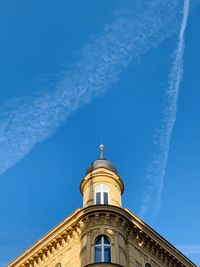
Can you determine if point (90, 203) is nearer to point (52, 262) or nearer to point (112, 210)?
point (112, 210)

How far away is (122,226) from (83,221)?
2556 millimetres

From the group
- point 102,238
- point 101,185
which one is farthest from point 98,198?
point 102,238

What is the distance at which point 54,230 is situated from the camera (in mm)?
33781

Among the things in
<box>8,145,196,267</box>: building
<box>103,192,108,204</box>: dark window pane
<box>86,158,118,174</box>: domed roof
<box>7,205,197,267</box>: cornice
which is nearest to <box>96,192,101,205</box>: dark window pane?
<box>8,145,196,267</box>: building

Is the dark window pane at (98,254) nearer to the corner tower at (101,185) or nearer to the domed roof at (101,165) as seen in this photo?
the corner tower at (101,185)

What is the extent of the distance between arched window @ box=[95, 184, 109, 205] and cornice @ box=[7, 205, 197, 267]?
64.0 inches

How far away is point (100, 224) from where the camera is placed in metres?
31.3

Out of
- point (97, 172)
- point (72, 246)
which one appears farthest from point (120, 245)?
point (97, 172)

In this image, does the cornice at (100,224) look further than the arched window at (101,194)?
No

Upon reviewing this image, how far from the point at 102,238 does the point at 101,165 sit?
6.68 metres

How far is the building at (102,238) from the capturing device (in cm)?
3053

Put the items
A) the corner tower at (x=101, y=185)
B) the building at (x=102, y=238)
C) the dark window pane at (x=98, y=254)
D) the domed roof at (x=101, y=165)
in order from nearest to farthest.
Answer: the dark window pane at (x=98, y=254), the building at (x=102, y=238), the corner tower at (x=101, y=185), the domed roof at (x=101, y=165)

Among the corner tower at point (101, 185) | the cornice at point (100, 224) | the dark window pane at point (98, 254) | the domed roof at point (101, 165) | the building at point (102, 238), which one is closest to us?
the dark window pane at point (98, 254)

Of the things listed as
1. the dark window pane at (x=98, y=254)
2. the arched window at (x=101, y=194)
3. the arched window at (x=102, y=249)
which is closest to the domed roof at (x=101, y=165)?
the arched window at (x=101, y=194)
